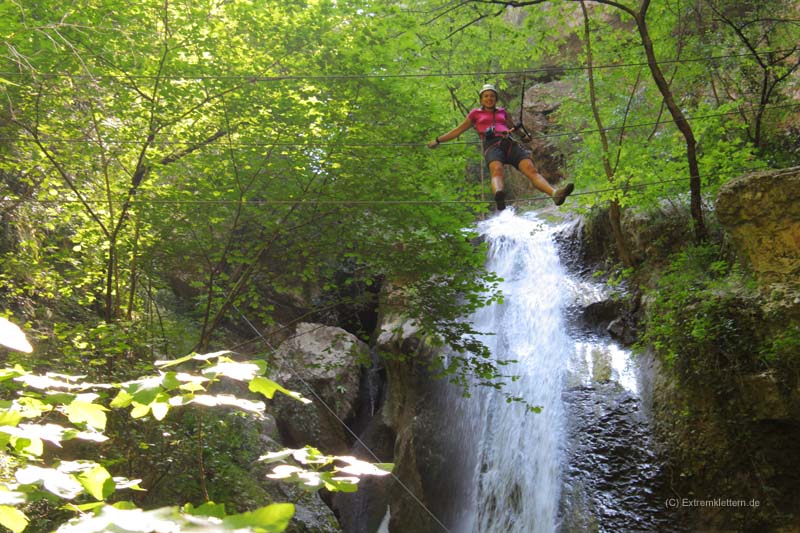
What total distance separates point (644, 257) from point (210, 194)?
748cm

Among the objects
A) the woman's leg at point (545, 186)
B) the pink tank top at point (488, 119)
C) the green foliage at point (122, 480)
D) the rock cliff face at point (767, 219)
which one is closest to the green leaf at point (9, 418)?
the green foliage at point (122, 480)

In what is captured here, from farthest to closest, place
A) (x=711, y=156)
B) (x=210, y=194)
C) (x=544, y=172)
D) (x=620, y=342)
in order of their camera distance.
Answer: (x=544, y=172), (x=620, y=342), (x=711, y=156), (x=210, y=194)

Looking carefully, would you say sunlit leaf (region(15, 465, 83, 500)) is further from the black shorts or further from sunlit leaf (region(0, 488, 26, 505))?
the black shorts

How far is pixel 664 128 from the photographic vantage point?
9.44 m

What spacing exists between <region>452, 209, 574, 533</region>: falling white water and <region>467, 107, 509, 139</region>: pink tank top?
8.85 ft

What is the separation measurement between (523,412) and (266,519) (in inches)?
341

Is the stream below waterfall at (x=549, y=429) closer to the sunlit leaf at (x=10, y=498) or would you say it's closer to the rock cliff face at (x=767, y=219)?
the rock cliff face at (x=767, y=219)

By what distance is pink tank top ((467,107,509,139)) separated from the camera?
18.9 feet

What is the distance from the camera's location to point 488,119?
577 cm

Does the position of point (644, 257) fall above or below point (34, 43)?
below

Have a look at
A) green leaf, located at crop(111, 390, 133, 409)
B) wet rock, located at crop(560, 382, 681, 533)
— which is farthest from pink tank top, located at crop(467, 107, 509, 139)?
green leaf, located at crop(111, 390, 133, 409)

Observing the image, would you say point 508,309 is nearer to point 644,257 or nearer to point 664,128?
point 644,257

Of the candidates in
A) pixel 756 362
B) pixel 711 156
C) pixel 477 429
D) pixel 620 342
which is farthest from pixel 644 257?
pixel 477 429

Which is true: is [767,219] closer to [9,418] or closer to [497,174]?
[497,174]
